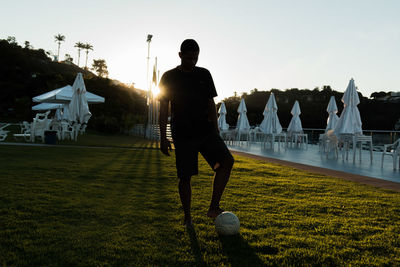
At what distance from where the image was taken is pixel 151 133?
22219 mm

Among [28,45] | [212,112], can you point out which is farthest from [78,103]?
[28,45]

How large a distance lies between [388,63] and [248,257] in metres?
25.2

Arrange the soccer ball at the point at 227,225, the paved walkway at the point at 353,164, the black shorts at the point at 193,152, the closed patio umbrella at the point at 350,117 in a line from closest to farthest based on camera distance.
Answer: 1. the soccer ball at the point at 227,225
2. the black shorts at the point at 193,152
3. the paved walkway at the point at 353,164
4. the closed patio umbrella at the point at 350,117

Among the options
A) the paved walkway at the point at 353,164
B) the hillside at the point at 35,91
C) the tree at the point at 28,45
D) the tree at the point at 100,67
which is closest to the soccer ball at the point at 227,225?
the paved walkway at the point at 353,164

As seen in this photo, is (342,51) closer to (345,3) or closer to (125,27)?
(345,3)

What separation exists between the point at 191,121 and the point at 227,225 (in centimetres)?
93

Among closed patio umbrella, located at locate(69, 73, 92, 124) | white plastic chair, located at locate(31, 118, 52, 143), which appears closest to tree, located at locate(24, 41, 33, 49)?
closed patio umbrella, located at locate(69, 73, 92, 124)

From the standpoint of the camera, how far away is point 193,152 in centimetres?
283

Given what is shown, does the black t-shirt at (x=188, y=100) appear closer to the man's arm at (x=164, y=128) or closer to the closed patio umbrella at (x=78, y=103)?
the man's arm at (x=164, y=128)

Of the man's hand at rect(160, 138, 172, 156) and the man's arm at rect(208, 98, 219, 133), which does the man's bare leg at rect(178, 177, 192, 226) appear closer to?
the man's hand at rect(160, 138, 172, 156)

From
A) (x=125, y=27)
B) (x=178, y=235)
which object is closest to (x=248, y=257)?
(x=178, y=235)

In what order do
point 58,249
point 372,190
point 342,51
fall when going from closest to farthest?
1. point 58,249
2. point 372,190
3. point 342,51

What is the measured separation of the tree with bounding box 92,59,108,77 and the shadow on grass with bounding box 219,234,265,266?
110421 millimetres

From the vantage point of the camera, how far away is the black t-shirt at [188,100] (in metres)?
2.83
